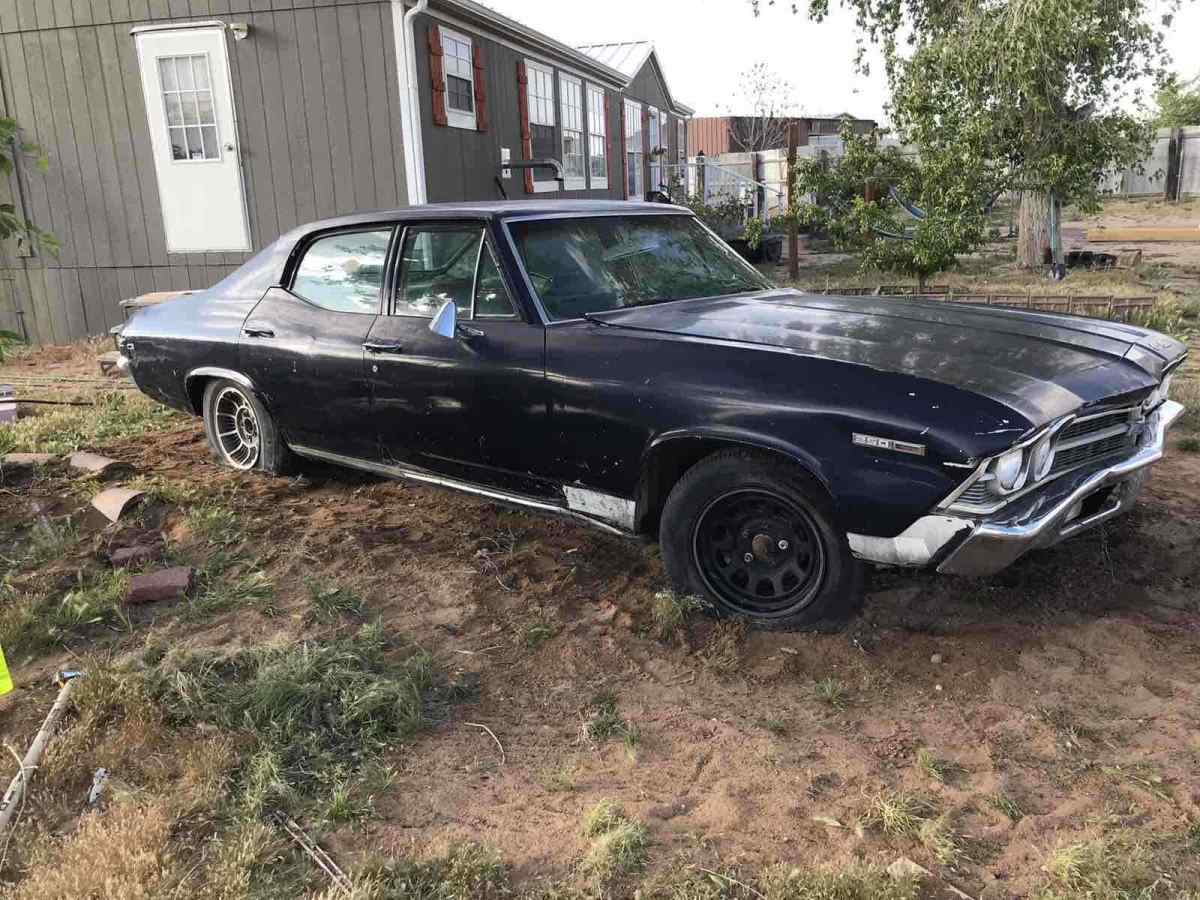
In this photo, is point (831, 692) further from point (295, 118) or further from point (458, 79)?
point (458, 79)

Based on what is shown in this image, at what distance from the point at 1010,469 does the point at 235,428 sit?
4131 millimetres

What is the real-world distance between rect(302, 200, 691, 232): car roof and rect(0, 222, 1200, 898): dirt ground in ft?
4.81

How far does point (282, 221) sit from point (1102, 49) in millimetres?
9448

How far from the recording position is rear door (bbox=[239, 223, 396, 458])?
440 cm

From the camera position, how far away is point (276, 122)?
33.1 ft

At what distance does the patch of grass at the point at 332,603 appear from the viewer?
368 cm

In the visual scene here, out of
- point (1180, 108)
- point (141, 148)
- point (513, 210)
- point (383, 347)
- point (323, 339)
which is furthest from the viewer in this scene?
point (1180, 108)

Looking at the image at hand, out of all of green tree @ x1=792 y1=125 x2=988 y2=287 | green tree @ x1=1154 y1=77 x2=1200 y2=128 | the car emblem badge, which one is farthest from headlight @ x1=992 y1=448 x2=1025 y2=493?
green tree @ x1=1154 y1=77 x2=1200 y2=128

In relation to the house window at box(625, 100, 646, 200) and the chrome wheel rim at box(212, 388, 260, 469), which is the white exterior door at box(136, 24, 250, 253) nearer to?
the chrome wheel rim at box(212, 388, 260, 469)

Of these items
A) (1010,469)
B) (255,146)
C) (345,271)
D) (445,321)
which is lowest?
(1010,469)

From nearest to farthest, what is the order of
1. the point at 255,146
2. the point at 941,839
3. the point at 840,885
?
the point at 840,885 → the point at 941,839 → the point at 255,146

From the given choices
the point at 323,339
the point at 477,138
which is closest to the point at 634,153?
the point at 477,138

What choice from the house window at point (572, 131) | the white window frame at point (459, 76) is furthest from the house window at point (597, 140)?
the white window frame at point (459, 76)

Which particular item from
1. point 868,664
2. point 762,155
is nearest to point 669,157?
point 762,155
